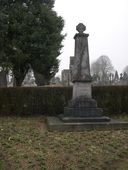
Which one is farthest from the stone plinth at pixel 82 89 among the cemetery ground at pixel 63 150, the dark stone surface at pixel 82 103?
the cemetery ground at pixel 63 150

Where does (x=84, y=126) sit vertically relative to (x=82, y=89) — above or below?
below

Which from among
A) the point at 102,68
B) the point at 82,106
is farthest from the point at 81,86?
the point at 102,68

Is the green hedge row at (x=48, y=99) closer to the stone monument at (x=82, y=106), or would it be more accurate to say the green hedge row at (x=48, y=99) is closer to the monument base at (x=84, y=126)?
the stone monument at (x=82, y=106)

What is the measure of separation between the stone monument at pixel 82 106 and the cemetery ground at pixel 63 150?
3.24 feet

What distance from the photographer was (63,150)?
381 inches

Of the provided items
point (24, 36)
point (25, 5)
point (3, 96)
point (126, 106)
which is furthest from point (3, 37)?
point (126, 106)

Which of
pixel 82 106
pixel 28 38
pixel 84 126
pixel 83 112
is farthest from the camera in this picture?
pixel 28 38

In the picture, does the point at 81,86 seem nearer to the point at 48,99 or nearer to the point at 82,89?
the point at 82,89

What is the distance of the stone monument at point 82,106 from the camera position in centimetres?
1313

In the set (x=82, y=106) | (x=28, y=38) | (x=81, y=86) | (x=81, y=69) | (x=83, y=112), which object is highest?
(x=28, y=38)

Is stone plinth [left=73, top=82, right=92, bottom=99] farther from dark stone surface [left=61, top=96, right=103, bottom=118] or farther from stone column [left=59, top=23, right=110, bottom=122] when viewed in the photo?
dark stone surface [left=61, top=96, right=103, bottom=118]

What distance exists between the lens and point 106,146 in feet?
33.2

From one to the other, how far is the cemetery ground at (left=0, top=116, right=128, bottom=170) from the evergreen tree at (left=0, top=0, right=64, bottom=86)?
15257 mm

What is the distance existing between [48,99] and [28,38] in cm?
950
